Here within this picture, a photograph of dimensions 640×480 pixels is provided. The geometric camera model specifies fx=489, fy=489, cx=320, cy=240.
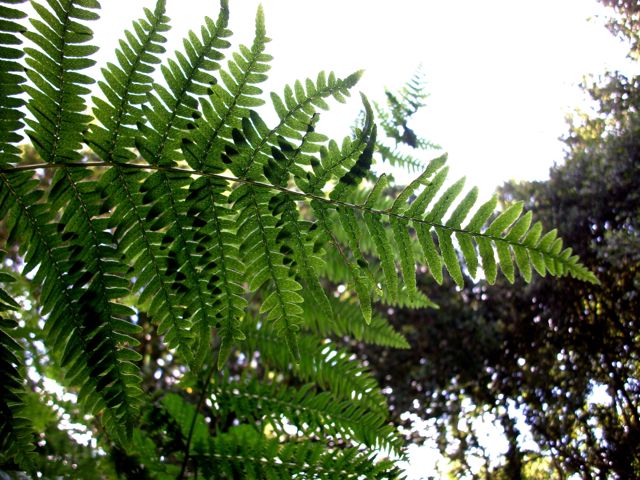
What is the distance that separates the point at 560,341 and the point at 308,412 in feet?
22.8

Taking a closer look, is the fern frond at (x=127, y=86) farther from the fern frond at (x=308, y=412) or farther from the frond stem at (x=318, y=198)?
the fern frond at (x=308, y=412)

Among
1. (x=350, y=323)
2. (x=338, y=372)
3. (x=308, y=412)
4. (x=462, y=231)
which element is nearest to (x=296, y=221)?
(x=462, y=231)

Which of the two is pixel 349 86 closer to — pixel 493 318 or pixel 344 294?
pixel 344 294

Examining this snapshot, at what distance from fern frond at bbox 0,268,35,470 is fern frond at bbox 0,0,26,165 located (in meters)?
0.21

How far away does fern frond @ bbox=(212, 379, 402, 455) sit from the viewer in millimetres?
1718

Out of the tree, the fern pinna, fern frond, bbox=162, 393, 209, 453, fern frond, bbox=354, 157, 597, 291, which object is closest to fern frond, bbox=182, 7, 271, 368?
the fern pinna

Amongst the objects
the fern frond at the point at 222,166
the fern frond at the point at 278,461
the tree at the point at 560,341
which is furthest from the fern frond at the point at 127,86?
the tree at the point at 560,341

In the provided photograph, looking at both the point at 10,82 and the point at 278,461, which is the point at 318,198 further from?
the point at 278,461

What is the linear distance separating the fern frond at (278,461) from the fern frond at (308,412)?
9.1 inches

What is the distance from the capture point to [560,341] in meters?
7.55

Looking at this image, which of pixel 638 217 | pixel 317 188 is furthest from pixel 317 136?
pixel 638 217

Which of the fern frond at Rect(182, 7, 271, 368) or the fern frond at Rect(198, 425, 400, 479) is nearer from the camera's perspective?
the fern frond at Rect(182, 7, 271, 368)

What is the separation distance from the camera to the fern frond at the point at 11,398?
2.84ft

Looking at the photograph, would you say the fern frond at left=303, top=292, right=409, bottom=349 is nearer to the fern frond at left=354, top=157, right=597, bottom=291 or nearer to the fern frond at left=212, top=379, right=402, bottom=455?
the fern frond at left=212, top=379, right=402, bottom=455
